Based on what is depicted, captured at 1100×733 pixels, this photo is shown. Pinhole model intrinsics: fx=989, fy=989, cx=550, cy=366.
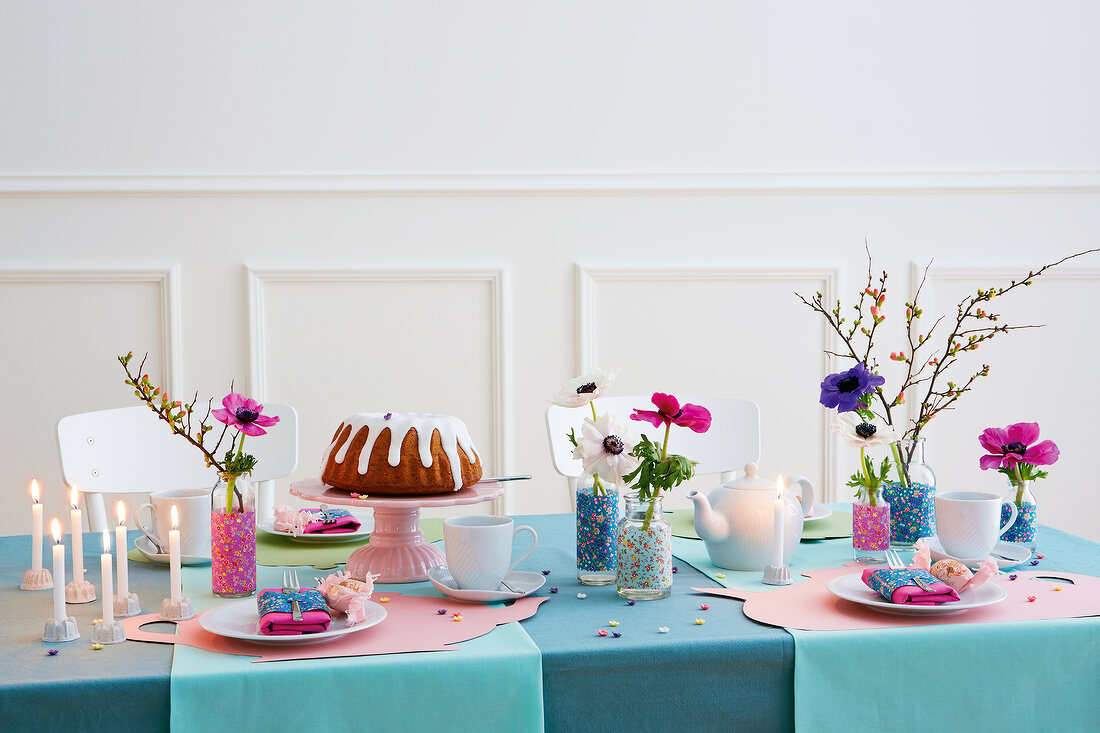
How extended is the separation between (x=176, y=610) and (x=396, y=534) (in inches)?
11.5

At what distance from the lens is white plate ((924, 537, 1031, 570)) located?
1280 millimetres

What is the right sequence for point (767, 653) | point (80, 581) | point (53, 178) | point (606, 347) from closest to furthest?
1. point (767, 653)
2. point (80, 581)
3. point (53, 178)
4. point (606, 347)

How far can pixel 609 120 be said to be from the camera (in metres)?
2.82

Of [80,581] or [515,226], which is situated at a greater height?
[515,226]

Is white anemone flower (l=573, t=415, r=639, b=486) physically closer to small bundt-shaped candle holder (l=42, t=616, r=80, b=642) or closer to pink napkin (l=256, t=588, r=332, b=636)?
pink napkin (l=256, t=588, r=332, b=636)

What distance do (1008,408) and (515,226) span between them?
1568 millimetres

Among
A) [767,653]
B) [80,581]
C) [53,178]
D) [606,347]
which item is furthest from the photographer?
[606,347]

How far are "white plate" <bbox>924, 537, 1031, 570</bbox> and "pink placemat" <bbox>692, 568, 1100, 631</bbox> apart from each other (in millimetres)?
47

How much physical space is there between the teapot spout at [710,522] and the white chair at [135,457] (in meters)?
0.87

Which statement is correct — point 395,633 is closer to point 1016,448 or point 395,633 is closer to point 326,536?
point 326,536

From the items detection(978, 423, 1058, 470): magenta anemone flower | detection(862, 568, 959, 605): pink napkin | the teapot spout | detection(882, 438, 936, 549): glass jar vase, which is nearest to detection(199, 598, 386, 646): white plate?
the teapot spout

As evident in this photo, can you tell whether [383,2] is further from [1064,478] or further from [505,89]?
[1064,478]

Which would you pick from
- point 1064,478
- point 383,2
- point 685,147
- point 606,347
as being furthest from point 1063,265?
point 383,2

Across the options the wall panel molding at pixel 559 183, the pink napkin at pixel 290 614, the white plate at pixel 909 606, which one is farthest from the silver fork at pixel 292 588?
the wall panel molding at pixel 559 183
